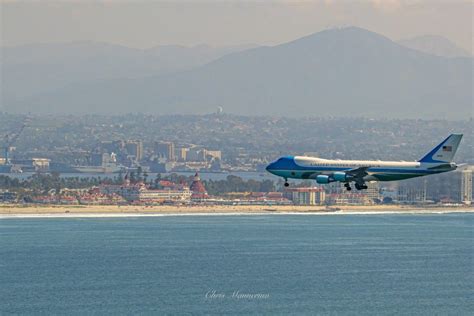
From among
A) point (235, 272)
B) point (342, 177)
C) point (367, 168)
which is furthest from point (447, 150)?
point (235, 272)

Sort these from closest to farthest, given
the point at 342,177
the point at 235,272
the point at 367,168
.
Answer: the point at 367,168 → the point at 342,177 → the point at 235,272

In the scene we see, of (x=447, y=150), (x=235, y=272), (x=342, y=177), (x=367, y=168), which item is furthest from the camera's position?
(x=235, y=272)

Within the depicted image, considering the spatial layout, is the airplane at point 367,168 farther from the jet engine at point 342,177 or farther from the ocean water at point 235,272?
the ocean water at point 235,272

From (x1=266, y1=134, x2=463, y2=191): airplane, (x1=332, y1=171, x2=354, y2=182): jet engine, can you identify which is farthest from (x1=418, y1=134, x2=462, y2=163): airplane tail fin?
(x1=332, y1=171, x2=354, y2=182): jet engine

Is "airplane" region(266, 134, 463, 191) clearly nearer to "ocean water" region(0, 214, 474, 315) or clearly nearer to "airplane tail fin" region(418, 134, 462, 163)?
"airplane tail fin" region(418, 134, 462, 163)

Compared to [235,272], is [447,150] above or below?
above

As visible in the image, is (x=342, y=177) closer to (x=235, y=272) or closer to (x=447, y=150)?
(x=447, y=150)

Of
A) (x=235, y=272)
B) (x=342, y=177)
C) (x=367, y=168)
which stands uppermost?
(x=367, y=168)
